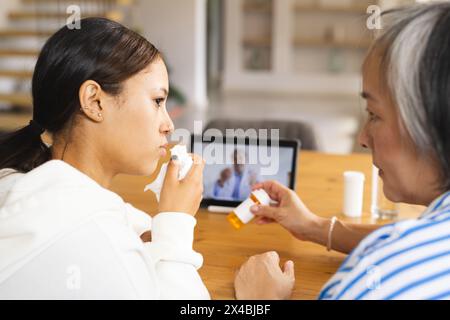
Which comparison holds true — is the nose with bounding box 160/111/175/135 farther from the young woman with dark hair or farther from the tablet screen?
the tablet screen

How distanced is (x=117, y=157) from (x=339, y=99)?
7.70 meters

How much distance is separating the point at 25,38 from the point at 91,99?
20.3 feet

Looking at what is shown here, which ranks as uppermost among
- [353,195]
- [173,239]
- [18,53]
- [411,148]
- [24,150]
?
[411,148]

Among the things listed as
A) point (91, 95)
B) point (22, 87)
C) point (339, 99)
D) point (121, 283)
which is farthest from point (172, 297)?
point (339, 99)

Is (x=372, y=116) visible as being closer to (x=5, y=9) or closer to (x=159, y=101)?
(x=159, y=101)

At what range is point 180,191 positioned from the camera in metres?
1.07

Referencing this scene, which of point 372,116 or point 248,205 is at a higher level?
point 372,116

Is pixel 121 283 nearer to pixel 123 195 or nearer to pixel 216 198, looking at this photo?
pixel 216 198

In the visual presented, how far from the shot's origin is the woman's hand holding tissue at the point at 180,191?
1047 mm

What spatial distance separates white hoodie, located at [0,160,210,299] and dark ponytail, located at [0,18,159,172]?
215mm

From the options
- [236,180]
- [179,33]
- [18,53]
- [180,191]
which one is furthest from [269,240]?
[179,33]

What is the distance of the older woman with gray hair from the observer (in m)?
0.71

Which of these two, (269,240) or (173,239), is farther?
(269,240)

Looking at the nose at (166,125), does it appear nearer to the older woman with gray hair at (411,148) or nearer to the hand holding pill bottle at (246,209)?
the hand holding pill bottle at (246,209)
